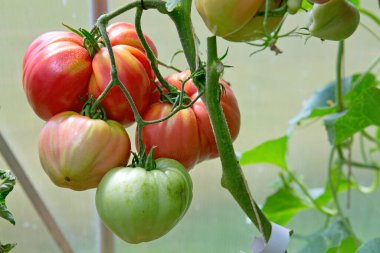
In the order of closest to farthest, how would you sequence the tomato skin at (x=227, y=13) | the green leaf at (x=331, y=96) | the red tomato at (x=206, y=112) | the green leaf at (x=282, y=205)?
the tomato skin at (x=227, y=13) → the red tomato at (x=206, y=112) → the green leaf at (x=331, y=96) → the green leaf at (x=282, y=205)

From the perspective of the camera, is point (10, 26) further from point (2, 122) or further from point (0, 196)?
point (0, 196)

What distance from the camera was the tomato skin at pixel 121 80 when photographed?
452mm

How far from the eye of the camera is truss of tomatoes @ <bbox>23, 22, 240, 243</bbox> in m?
0.42

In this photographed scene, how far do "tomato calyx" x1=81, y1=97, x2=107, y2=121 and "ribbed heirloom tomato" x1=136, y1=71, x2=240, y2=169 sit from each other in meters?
0.03

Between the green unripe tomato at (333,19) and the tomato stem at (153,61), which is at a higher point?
the green unripe tomato at (333,19)

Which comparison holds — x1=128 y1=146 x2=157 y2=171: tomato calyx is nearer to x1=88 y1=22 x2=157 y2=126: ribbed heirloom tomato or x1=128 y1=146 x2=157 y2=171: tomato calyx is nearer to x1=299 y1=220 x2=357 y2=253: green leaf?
x1=88 y1=22 x2=157 y2=126: ribbed heirloom tomato

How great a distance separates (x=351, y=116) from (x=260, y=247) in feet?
1.07

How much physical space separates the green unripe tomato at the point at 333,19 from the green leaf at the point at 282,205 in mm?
600

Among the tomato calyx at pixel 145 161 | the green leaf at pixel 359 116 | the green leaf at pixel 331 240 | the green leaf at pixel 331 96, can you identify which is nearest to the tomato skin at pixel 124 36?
the tomato calyx at pixel 145 161

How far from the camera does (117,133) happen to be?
1.45ft

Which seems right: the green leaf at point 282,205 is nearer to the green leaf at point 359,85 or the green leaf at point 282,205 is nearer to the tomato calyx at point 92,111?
the green leaf at point 359,85

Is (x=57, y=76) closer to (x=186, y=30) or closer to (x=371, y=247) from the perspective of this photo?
(x=186, y=30)

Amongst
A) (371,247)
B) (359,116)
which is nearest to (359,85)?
(359,116)

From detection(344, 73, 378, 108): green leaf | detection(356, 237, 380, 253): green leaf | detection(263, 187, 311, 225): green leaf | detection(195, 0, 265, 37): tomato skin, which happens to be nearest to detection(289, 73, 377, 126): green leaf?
detection(344, 73, 378, 108): green leaf
